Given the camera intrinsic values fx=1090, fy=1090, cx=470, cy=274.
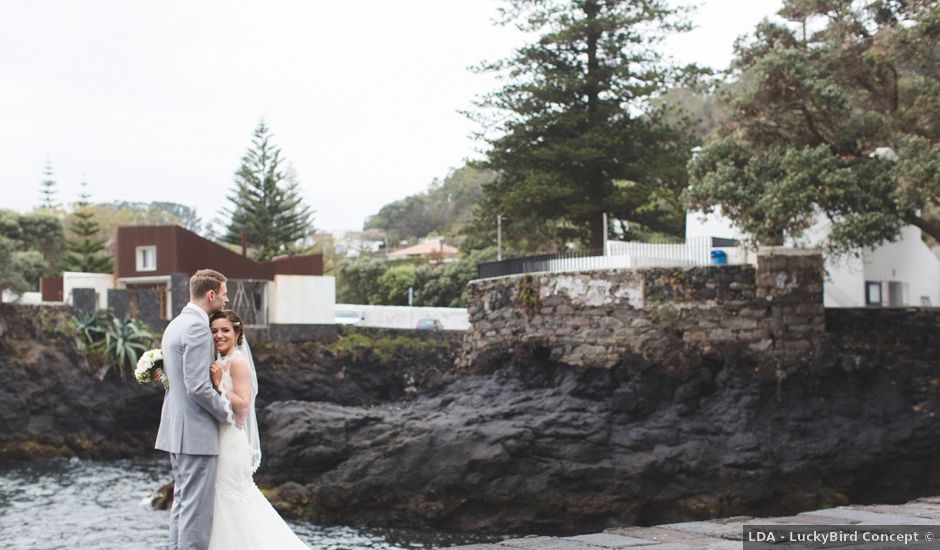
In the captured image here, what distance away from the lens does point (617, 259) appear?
22.3 m

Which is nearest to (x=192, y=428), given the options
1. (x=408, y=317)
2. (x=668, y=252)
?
(x=668, y=252)

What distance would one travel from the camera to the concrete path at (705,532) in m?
6.34

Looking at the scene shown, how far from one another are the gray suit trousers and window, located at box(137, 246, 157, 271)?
110 feet

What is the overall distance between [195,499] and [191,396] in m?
0.55

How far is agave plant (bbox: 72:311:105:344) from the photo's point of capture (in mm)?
32562

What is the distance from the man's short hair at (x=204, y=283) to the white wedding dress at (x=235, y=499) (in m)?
0.43

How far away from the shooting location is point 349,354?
36.9 metres

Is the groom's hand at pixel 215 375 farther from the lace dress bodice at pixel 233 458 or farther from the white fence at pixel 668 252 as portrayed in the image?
the white fence at pixel 668 252

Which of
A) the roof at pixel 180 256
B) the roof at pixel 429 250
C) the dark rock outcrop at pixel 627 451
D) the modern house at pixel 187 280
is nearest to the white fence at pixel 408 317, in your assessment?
the modern house at pixel 187 280

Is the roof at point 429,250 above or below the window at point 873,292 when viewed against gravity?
above

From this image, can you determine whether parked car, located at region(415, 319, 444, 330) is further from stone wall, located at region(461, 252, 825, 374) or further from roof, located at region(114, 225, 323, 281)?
stone wall, located at region(461, 252, 825, 374)

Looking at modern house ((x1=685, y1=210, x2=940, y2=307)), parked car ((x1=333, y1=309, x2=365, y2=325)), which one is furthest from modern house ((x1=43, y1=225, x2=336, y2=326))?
modern house ((x1=685, y1=210, x2=940, y2=307))

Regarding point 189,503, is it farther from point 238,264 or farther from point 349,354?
point 238,264

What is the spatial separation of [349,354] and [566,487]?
1984 cm
